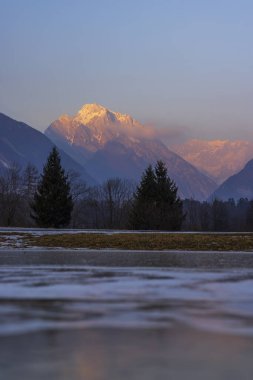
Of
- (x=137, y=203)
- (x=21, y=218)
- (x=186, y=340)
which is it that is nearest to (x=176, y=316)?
(x=186, y=340)

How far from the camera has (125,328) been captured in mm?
7414

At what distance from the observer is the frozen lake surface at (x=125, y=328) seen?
5488 millimetres

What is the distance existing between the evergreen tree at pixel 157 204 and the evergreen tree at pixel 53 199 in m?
6.35

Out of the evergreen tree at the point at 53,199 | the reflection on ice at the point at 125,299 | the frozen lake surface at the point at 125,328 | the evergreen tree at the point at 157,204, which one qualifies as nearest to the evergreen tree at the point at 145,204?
the evergreen tree at the point at 157,204

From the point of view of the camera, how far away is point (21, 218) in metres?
72.1

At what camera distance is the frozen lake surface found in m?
5.49

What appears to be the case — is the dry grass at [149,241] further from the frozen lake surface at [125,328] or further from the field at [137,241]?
the frozen lake surface at [125,328]

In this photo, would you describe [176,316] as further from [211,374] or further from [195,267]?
[195,267]

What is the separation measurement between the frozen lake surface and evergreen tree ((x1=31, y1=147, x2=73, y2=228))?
1335 inches

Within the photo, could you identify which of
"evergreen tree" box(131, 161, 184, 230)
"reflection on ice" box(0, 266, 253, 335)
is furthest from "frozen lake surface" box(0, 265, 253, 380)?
"evergreen tree" box(131, 161, 184, 230)

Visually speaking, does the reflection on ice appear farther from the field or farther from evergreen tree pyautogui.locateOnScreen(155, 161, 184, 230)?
evergreen tree pyautogui.locateOnScreen(155, 161, 184, 230)

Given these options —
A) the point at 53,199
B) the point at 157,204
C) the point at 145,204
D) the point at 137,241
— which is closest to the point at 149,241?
the point at 137,241

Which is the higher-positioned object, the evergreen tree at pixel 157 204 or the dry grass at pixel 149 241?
the evergreen tree at pixel 157 204

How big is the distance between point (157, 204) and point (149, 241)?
22901 mm
